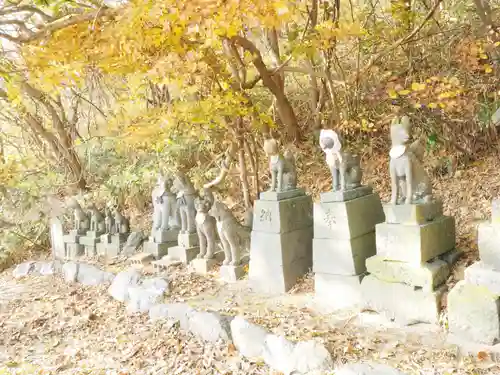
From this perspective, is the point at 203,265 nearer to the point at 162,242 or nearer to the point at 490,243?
the point at 162,242

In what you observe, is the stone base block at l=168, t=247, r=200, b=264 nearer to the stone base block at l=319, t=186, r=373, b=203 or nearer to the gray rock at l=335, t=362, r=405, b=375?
the stone base block at l=319, t=186, r=373, b=203

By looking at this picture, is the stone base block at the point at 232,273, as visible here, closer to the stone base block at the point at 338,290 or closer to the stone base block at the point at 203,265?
the stone base block at the point at 203,265

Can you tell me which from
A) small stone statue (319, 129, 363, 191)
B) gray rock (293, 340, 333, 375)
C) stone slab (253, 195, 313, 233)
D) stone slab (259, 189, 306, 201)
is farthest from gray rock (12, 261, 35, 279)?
gray rock (293, 340, 333, 375)

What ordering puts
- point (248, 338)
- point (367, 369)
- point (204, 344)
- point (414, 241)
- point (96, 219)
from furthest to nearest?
point (96, 219), point (204, 344), point (414, 241), point (248, 338), point (367, 369)

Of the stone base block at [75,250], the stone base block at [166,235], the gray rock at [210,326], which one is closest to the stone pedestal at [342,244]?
the gray rock at [210,326]

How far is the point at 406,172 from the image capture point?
4.50m

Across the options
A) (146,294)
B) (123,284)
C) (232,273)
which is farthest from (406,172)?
(123,284)

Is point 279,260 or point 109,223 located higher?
point 109,223

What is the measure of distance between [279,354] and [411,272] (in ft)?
5.00

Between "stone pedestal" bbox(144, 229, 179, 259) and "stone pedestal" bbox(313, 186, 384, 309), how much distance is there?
3233mm

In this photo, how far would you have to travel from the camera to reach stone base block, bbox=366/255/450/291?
423 cm

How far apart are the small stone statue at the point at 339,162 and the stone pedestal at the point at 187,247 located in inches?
110

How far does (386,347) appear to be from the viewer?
3910 mm

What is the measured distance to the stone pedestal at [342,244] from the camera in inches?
193
